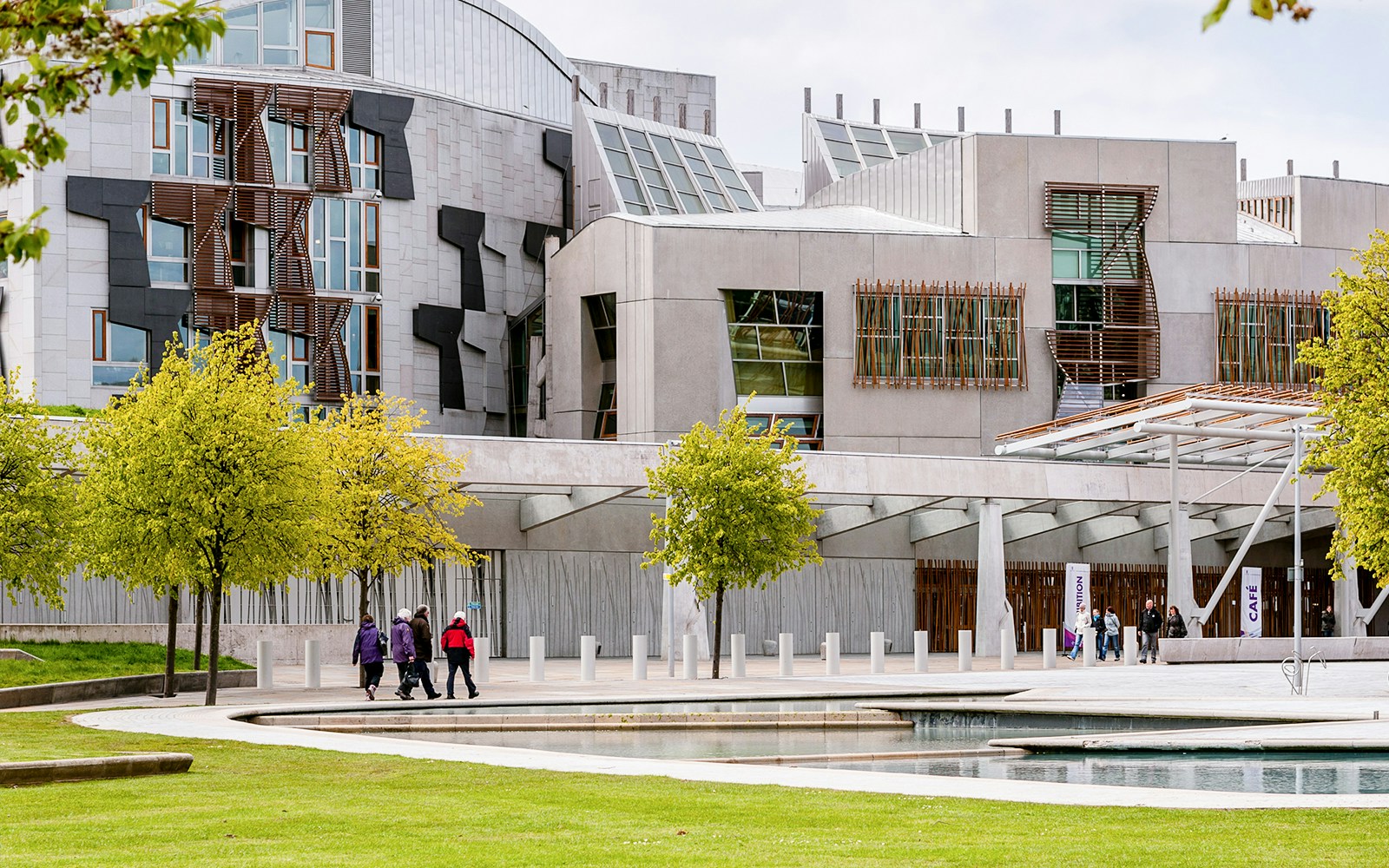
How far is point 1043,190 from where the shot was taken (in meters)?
52.7

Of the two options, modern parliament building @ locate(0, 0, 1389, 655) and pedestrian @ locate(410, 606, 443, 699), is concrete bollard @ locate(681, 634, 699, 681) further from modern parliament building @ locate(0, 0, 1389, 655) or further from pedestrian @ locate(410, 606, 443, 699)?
modern parliament building @ locate(0, 0, 1389, 655)

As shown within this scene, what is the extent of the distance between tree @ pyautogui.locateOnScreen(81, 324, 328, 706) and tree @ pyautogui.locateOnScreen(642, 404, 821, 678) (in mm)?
8629

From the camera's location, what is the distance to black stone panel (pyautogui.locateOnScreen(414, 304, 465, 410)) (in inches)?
2181

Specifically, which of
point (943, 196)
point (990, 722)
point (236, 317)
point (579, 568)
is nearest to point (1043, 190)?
point (943, 196)

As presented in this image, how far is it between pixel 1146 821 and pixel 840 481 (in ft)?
104

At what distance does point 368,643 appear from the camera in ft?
88.0

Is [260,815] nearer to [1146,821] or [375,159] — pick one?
[1146,821]

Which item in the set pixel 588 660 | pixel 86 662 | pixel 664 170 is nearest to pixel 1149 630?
pixel 588 660

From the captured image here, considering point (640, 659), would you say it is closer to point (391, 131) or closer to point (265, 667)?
point (265, 667)

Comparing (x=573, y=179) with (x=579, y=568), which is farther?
(x=573, y=179)

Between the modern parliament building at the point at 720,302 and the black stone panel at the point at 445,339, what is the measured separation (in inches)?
4.5

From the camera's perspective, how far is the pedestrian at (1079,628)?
39.6 metres

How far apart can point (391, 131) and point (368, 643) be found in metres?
30.8

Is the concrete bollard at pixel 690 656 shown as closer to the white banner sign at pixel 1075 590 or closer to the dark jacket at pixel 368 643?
the dark jacket at pixel 368 643
